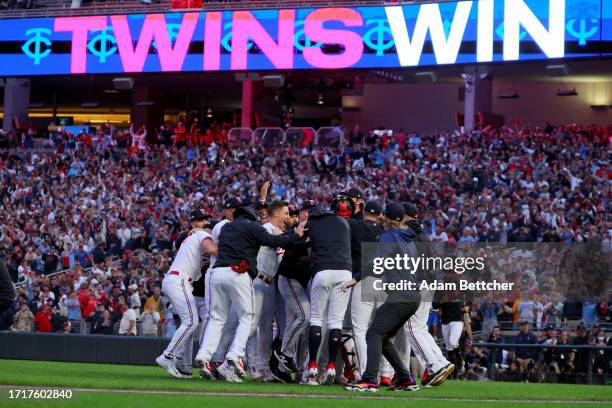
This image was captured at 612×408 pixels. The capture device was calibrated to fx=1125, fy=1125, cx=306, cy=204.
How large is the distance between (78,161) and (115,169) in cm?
184

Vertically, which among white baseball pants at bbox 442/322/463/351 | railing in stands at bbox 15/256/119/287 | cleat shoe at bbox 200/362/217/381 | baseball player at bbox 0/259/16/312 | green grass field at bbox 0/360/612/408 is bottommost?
green grass field at bbox 0/360/612/408

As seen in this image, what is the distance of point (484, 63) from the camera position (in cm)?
3478

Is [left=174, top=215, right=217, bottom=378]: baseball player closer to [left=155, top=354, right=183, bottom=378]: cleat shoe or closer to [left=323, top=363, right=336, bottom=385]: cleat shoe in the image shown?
[left=155, top=354, right=183, bottom=378]: cleat shoe

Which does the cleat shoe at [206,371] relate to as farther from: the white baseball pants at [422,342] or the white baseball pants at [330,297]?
the white baseball pants at [422,342]

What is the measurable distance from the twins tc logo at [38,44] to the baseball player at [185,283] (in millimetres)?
29540

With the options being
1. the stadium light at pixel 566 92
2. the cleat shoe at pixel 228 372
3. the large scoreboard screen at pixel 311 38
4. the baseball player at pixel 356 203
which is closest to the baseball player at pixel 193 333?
the cleat shoe at pixel 228 372

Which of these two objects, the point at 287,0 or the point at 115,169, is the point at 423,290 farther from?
the point at 287,0

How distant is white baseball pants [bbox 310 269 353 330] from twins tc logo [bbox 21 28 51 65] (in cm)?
3120

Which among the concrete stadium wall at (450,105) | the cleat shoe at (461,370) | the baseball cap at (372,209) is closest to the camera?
the baseball cap at (372,209)

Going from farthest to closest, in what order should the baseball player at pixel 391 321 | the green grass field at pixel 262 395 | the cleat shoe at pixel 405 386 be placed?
the cleat shoe at pixel 405 386
the baseball player at pixel 391 321
the green grass field at pixel 262 395

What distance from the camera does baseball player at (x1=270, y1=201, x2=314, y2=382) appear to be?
12.3 metres

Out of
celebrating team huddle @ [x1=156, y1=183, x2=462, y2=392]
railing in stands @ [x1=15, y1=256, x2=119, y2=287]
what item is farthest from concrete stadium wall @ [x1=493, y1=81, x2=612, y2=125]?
celebrating team huddle @ [x1=156, y1=183, x2=462, y2=392]

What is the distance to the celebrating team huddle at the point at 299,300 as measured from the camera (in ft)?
38.4

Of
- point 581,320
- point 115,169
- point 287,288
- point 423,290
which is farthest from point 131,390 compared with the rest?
point 115,169
